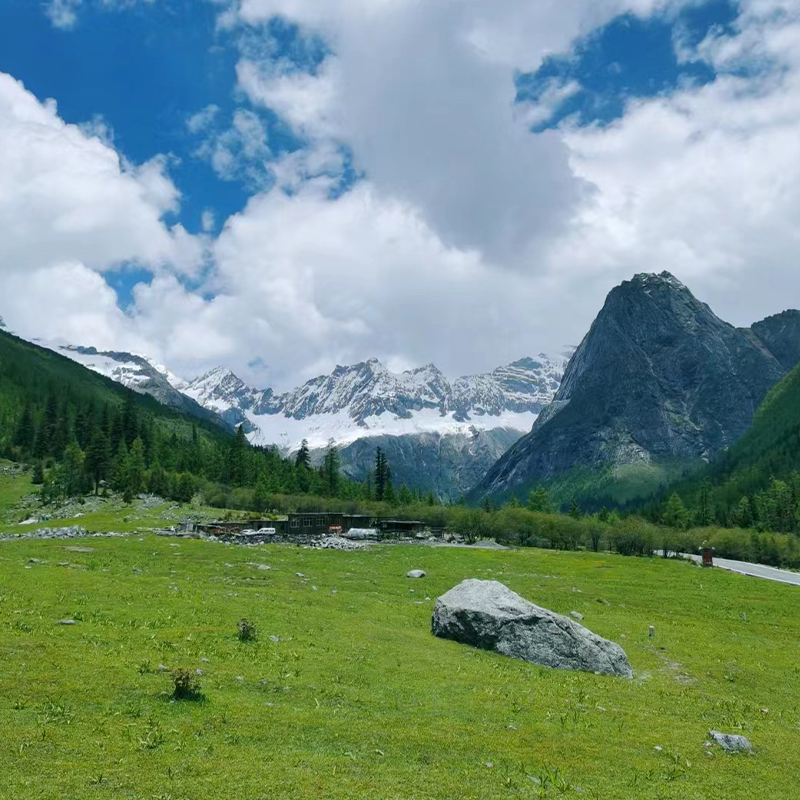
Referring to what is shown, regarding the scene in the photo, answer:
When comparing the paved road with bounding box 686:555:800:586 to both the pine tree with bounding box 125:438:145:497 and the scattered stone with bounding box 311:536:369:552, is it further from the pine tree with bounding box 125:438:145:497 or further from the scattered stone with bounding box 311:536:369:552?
the pine tree with bounding box 125:438:145:497

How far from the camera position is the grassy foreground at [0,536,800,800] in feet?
49.2

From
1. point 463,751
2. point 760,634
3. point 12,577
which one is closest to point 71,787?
point 463,751

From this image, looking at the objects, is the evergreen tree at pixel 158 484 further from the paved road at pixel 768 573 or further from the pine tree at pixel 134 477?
the paved road at pixel 768 573

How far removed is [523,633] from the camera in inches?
1190

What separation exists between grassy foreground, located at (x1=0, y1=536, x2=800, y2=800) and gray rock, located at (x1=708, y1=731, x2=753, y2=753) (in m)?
0.47

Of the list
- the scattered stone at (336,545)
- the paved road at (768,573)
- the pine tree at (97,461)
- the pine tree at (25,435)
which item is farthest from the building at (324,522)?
the pine tree at (25,435)

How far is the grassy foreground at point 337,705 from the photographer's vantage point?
49.2 ft

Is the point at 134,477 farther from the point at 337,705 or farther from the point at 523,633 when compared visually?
the point at 337,705

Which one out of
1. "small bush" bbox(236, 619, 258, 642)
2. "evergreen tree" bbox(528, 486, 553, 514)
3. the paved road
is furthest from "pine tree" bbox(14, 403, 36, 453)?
the paved road

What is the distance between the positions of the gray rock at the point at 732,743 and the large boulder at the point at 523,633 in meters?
7.77

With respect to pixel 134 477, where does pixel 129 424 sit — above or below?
above

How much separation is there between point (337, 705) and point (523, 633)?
13.1 meters

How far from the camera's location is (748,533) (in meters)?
155

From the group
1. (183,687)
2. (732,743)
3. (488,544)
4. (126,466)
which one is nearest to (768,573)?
(488,544)
